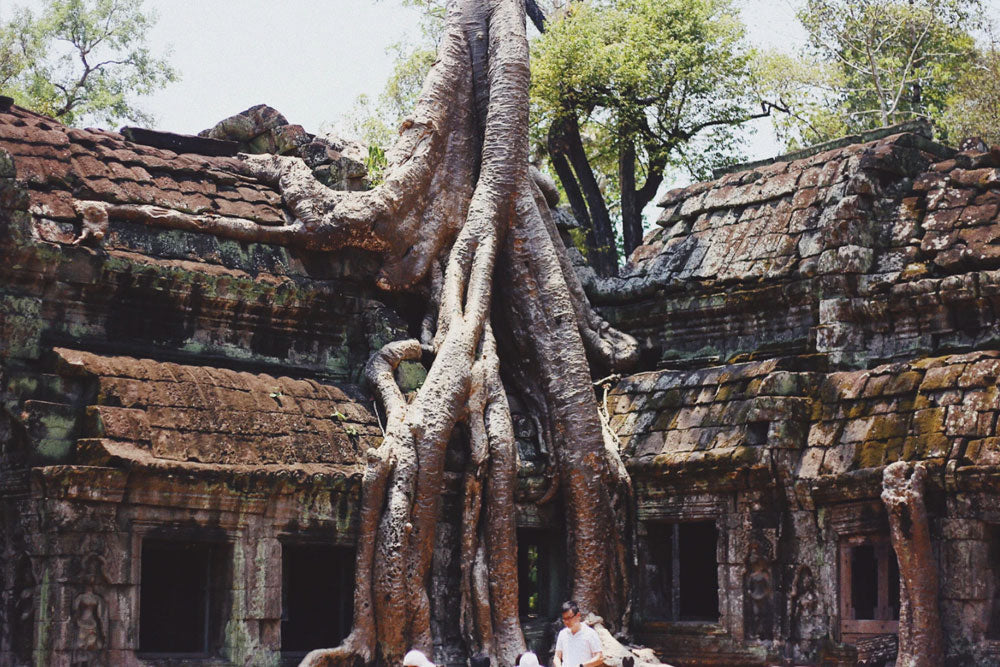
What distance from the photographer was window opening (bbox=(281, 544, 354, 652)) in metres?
12.2

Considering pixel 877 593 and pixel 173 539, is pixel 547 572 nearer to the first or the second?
pixel 877 593

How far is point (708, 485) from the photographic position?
12.6 metres

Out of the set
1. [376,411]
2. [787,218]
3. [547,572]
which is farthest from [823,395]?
[376,411]

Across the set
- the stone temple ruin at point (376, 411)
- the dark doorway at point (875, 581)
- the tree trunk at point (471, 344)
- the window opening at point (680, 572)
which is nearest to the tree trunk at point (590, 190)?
the tree trunk at point (471, 344)

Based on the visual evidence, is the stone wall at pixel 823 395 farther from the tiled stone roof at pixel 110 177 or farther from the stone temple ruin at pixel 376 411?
the tiled stone roof at pixel 110 177

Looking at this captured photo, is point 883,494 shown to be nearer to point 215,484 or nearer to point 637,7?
point 215,484

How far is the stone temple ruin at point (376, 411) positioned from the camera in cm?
1055

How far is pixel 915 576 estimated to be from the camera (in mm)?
10922

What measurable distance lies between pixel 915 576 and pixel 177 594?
535 cm

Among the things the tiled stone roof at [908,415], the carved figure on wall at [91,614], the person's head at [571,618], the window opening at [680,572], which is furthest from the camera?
the window opening at [680,572]

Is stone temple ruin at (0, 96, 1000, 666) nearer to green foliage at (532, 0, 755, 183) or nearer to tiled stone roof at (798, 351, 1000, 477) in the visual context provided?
tiled stone roof at (798, 351, 1000, 477)

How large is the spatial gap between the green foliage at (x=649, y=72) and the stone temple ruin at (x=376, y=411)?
6.39 m

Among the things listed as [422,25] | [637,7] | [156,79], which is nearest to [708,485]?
[637,7]

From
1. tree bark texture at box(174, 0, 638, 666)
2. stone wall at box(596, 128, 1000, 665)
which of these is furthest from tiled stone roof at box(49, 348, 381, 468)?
stone wall at box(596, 128, 1000, 665)
